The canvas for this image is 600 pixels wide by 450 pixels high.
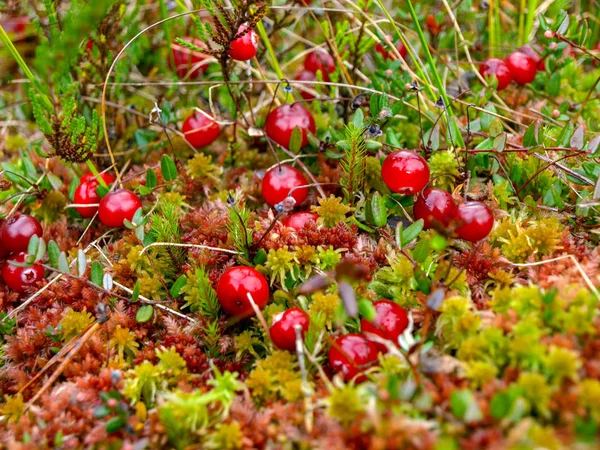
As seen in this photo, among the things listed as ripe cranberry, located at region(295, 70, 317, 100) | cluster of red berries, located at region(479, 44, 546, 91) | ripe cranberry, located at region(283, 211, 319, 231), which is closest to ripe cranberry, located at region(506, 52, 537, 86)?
cluster of red berries, located at region(479, 44, 546, 91)

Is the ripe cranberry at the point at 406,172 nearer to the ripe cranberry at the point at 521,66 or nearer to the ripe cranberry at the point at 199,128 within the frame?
the ripe cranberry at the point at 199,128

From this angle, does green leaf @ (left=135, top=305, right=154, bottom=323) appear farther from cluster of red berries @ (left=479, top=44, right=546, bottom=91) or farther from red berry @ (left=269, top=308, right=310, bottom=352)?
cluster of red berries @ (left=479, top=44, right=546, bottom=91)

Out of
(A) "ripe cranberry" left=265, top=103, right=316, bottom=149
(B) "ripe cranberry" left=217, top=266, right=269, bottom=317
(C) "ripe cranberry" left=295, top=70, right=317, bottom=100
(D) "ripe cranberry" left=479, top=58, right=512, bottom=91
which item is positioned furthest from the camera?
(C) "ripe cranberry" left=295, top=70, right=317, bottom=100

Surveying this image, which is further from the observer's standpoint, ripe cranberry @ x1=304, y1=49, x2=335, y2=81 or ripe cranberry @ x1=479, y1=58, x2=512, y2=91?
ripe cranberry @ x1=304, y1=49, x2=335, y2=81

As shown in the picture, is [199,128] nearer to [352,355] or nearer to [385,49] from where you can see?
[385,49]

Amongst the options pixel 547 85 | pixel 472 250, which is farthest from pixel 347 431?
pixel 547 85

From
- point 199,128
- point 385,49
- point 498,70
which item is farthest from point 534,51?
point 199,128
